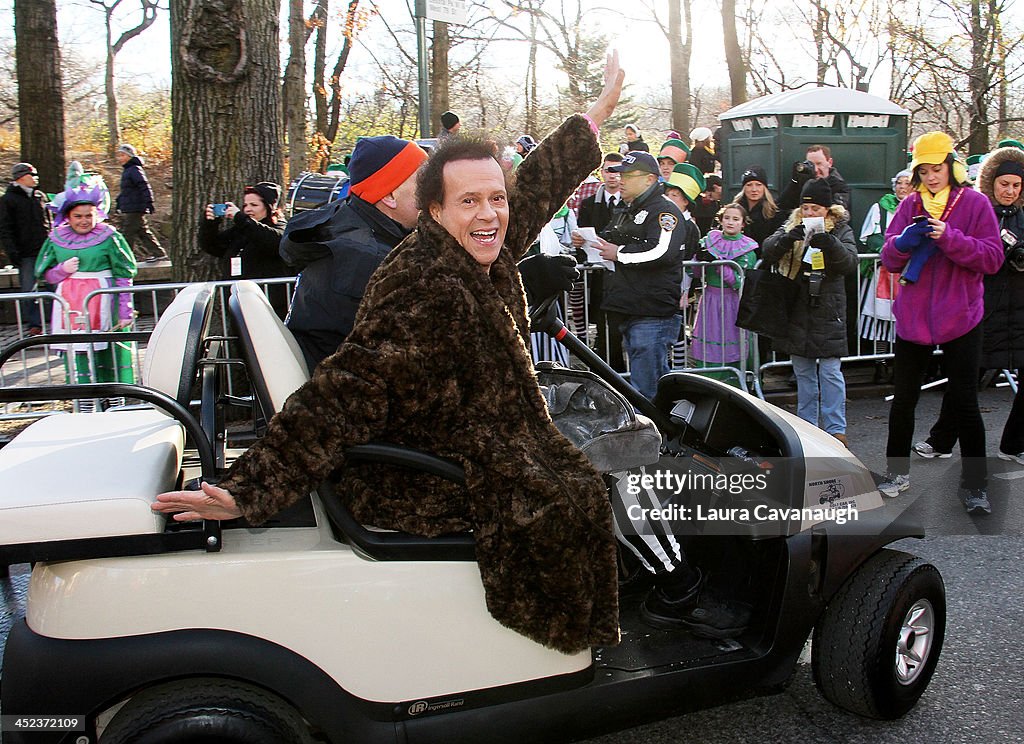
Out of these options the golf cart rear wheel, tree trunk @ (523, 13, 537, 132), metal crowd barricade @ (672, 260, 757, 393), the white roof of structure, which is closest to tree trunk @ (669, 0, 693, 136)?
tree trunk @ (523, 13, 537, 132)

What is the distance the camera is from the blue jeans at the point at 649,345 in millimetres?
6031

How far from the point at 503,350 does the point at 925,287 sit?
331 centimetres

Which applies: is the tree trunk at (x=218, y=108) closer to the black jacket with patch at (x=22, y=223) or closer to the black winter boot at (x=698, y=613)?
A: the black winter boot at (x=698, y=613)

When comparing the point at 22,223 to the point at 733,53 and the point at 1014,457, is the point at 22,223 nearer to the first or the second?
the point at 1014,457

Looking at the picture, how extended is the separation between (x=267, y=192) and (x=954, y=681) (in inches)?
193

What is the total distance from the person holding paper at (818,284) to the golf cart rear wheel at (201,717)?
4.33 metres

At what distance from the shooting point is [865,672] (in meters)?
2.71

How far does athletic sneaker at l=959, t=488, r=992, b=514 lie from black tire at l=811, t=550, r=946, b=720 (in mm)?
2079

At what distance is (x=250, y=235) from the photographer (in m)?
6.12

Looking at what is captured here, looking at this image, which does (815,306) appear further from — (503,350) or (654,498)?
(503,350)

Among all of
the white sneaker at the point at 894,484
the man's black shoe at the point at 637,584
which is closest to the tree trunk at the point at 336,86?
the white sneaker at the point at 894,484

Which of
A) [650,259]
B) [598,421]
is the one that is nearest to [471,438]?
[598,421]

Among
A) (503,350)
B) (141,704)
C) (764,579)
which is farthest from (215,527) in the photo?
(764,579)

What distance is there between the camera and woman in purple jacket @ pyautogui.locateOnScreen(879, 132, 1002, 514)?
4754 millimetres
